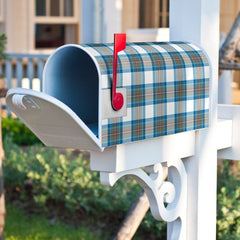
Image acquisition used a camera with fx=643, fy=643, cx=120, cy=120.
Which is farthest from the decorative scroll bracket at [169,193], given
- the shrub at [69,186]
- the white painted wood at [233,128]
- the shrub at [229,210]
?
the shrub at [69,186]

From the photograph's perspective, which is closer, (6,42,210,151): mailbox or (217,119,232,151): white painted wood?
(6,42,210,151): mailbox

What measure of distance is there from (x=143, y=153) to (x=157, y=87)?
0.20 meters

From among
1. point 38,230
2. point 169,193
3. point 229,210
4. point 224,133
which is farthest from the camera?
point 38,230

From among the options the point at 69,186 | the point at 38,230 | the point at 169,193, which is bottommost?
the point at 38,230

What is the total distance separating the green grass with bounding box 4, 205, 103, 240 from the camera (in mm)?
4469

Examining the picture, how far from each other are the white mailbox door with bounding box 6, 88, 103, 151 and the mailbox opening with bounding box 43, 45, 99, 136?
92 millimetres

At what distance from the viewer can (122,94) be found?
174 cm

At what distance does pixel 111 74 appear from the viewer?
171 cm

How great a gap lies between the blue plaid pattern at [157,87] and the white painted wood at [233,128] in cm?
28

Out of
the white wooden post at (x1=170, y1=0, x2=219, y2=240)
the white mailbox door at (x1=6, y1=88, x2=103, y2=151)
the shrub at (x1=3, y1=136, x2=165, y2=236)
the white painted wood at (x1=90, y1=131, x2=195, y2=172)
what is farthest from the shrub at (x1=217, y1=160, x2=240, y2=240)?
the white mailbox door at (x1=6, y1=88, x2=103, y2=151)

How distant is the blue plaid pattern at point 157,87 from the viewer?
1737 mm

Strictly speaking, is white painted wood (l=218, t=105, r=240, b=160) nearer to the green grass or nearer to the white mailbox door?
the white mailbox door

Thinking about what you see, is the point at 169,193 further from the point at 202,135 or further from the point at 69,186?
the point at 69,186

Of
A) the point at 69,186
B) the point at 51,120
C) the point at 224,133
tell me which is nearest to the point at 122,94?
the point at 51,120
